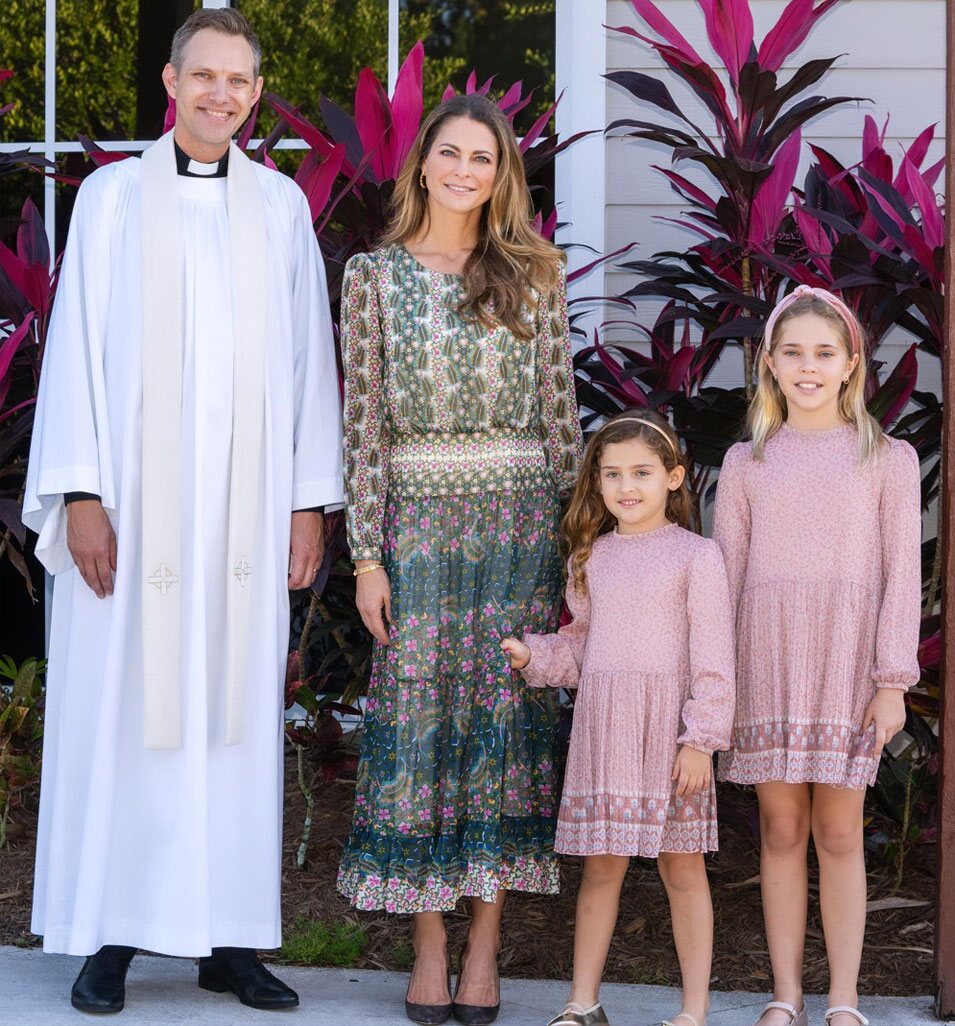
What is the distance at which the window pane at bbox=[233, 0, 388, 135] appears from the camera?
5.07m

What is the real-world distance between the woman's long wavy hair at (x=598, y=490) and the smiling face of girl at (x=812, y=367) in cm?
27

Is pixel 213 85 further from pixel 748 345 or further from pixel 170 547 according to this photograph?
pixel 748 345

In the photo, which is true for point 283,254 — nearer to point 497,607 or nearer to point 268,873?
point 497,607

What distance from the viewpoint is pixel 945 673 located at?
3035 millimetres

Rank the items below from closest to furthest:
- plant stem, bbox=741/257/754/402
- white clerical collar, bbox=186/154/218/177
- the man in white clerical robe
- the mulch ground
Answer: the man in white clerical robe, white clerical collar, bbox=186/154/218/177, the mulch ground, plant stem, bbox=741/257/754/402

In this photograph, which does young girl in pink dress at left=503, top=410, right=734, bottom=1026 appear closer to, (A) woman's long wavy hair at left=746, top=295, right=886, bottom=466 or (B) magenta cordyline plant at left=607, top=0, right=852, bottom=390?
(A) woman's long wavy hair at left=746, top=295, right=886, bottom=466

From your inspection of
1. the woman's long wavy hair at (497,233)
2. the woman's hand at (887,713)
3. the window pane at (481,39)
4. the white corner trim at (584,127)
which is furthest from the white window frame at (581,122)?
the woman's hand at (887,713)

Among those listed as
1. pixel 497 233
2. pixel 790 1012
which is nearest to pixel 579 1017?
pixel 790 1012

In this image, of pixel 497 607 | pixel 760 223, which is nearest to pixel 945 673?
pixel 497 607

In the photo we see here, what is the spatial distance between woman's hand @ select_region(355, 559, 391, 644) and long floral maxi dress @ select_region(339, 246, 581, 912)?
0.07ft

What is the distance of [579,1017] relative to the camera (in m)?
2.98

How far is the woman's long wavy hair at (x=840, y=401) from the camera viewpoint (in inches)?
117

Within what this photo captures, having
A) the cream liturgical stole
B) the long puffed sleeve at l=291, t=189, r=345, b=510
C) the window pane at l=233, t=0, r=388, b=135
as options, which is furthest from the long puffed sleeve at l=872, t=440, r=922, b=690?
the window pane at l=233, t=0, r=388, b=135

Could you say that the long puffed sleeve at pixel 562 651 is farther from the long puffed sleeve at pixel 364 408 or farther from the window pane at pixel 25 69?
the window pane at pixel 25 69
